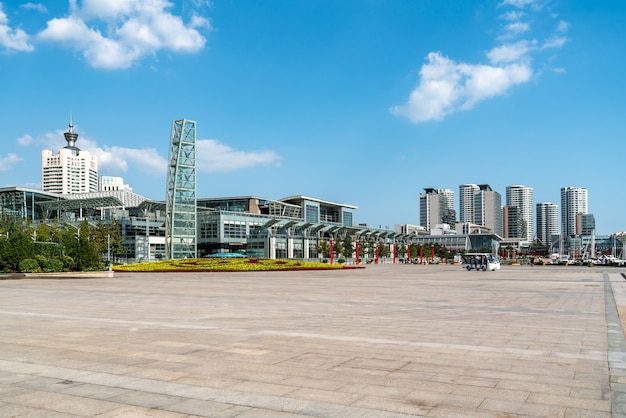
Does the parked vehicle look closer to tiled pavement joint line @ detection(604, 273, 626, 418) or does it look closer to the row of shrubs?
the row of shrubs

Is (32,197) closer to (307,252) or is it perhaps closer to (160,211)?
(160,211)

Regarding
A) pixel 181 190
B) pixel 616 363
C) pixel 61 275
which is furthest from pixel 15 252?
pixel 181 190

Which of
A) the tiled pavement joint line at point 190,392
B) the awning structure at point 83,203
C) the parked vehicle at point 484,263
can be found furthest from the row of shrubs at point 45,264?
the awning structure at point 83,203

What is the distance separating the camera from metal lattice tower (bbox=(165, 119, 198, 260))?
78875 mm

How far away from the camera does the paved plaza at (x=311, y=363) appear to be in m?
6.40

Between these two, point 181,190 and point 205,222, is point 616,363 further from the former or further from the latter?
point 205,222

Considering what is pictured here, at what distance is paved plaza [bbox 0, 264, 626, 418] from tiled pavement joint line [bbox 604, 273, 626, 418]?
0.10ft

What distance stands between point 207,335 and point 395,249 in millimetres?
110146

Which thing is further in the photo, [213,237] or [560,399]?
[213,237]

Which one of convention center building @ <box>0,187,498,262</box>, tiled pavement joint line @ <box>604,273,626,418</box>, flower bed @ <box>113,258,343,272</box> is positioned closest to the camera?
tiled pavement joint line @ <box>604,273,626,418</box>

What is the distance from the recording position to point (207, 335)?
11680 mm

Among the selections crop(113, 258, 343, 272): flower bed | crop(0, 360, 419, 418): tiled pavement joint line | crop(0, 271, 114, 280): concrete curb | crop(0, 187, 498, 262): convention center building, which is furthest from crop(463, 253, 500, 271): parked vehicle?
crop(0, 360, 419, 418): tiled pavement joint line

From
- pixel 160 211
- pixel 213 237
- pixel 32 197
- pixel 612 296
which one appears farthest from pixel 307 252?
pixel 612 296

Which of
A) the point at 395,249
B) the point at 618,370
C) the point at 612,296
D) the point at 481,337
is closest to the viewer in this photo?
the point at 618,370
